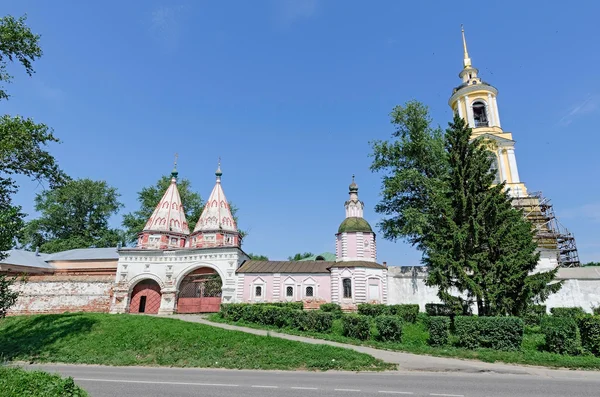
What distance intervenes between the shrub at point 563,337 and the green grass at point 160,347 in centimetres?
646

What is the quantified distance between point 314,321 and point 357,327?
2342mm

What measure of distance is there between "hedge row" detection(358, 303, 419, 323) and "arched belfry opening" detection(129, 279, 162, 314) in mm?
15980

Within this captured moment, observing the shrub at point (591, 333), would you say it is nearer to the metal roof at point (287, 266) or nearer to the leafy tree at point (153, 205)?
the metal roof at point (287, 266)

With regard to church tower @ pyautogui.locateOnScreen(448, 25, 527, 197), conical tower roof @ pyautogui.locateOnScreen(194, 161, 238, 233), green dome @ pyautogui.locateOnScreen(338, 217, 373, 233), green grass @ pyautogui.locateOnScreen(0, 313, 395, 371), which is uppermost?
church tower @ pyautogui.locateOnScreen(448, 25, 527, 197)

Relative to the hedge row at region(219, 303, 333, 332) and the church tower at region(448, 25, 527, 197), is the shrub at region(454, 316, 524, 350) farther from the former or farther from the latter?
the church tower at region(448, 25, 527, 197)

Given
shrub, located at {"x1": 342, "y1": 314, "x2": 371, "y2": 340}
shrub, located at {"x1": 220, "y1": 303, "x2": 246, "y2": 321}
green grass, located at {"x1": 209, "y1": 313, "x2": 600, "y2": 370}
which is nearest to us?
green grass, located at {"x1": 209, "y1": 313, "x2": 600, "y2": 370}

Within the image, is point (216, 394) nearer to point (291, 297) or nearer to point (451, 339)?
point (451, 339)

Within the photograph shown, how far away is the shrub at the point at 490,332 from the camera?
13367 millimetres

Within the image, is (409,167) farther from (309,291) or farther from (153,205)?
(153,205)

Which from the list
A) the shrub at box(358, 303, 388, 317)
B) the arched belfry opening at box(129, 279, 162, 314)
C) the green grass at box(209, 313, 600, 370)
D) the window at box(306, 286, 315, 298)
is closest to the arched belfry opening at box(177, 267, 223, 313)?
the arched belfry opening at box(129, 279, 162, 314)

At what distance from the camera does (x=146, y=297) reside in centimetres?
2762

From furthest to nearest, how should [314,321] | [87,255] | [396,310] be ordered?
[87,255]
[396,310]
[314,321]

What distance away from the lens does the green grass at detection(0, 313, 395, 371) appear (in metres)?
12.4

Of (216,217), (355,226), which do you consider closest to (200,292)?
(216,217)
